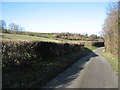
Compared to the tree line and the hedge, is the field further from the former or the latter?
the tree line

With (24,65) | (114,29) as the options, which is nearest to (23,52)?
(24,65)

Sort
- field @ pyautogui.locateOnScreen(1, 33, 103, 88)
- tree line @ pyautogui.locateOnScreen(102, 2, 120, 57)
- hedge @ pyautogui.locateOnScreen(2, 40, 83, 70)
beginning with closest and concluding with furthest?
field @ pyautogui.locateOnScreen(1, 33, 103, 88) → hedge @ pyautogui.locateOnScreen(2, 40, 83, 70) → tree line @ pyautogui.locateOnScreen(102, 2, 120, 57)

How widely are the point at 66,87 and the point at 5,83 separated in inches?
135

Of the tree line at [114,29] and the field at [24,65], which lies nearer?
the field at [24,65]

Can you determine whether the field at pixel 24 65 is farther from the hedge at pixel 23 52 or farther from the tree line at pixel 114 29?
the tree line at pixel 114 29

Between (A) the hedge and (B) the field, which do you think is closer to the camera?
(B) the field

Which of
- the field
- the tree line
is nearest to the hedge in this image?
the field

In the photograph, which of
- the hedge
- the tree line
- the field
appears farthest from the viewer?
the tree line

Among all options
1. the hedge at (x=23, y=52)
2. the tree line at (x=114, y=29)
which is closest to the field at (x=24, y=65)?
the hedge at (x=23, y=52)

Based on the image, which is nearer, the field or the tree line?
the field

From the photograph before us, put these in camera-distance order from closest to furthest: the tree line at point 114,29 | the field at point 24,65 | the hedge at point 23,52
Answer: the field at point 24,65 → the hedge at point 23,52 → the tree line at point 114,29

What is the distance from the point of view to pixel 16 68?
42.9 feet

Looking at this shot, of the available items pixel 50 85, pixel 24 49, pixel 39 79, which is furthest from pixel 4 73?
pixel 24 49

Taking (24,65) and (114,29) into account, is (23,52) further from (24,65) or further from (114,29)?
(114,29)
